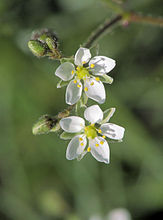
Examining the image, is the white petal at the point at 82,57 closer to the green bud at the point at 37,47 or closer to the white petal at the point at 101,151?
the green bud at the point at 37,47

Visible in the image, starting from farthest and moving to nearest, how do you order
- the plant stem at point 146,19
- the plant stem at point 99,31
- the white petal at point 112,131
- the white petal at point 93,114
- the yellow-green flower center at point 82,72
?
the plant stem at point 146,19 < the plant stem at point 99,31 < the yellow-green flower center at point 82,72 < the white petal at point 112,131 < the white petal at point 93,114

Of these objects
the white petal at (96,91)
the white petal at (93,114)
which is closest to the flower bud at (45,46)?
the white petal at (96,91)

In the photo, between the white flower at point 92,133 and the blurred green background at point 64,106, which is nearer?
the white flower at point 92,133

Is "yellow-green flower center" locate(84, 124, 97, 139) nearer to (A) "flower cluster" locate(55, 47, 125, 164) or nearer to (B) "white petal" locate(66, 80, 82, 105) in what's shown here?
(A) "flower cluster" locate(55, 47, 125, 164)

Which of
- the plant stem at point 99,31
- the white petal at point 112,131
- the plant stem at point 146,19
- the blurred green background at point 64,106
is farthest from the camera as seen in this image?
the blurred green background at point 64,106

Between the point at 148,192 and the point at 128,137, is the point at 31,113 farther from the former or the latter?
the point at 148,192

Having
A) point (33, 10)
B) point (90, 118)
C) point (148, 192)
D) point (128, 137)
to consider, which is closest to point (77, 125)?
point (90, 118)

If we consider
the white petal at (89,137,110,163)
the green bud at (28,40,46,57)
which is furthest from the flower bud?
the white petal at (89,137,110,163)
